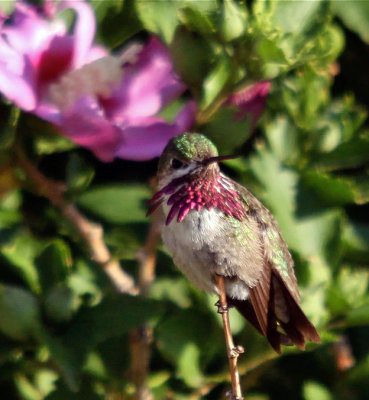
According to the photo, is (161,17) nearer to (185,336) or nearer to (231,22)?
(231,22)

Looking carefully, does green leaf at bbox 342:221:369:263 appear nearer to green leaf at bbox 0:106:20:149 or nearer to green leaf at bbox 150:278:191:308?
green leaf at bbox 150:278:191:308

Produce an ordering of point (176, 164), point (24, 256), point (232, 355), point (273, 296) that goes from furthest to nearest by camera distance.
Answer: point (24, 256) < point (273, 296) < point (176, 164) < point (232, 355)

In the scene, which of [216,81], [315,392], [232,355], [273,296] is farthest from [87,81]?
[315,392]

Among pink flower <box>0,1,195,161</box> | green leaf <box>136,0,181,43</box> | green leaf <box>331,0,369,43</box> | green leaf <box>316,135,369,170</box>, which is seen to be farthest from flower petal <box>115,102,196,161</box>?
green leaf <box>331,0,369,43</box>

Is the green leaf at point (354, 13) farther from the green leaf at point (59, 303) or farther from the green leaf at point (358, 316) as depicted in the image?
the green leaf at point (59, 303)

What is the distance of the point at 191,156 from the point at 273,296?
260 mm

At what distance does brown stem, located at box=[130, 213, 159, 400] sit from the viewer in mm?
1357

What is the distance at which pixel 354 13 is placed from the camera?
1615 mm

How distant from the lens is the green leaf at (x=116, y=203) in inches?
60.6

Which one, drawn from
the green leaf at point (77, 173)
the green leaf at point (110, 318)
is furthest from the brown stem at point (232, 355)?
the green leaf at point (77, 173)

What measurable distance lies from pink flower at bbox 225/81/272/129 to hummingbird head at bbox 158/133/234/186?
0.20 meters

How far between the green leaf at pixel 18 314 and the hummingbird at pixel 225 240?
0.81 ft

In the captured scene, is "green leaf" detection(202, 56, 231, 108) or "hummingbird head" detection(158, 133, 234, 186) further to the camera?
"green leaf" detection(202, 56, 231, 108)

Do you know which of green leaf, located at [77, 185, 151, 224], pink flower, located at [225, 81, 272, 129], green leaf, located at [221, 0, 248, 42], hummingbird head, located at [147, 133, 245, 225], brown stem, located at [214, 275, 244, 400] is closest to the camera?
brown stem, located at [214, 275, 244, 400]
